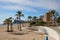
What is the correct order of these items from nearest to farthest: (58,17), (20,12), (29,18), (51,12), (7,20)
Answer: (7,20) → (20,12) → (51,12) → (58,17) → (29,18)

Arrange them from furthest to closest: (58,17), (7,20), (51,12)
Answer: (58,17), (51,12), (7,20)

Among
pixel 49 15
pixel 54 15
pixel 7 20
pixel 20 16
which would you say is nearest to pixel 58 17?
pixel 54 15

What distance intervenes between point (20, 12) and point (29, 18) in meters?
32.2

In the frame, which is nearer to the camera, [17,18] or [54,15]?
[17,18]

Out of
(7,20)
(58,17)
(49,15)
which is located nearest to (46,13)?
(49,15)

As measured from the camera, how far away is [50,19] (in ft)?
205

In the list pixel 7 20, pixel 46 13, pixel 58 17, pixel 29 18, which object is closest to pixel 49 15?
pixel 46 13

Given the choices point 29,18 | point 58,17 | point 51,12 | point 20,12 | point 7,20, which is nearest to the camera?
point 7,20

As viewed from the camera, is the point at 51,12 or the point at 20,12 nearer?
the point at 20,12

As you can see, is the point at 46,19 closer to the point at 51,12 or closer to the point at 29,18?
the point at 51,12

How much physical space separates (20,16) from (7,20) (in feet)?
34.7

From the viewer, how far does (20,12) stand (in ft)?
198

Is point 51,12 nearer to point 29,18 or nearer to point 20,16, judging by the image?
point 20,16

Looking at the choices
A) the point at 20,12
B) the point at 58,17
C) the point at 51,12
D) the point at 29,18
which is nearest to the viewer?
the point at 20,12
